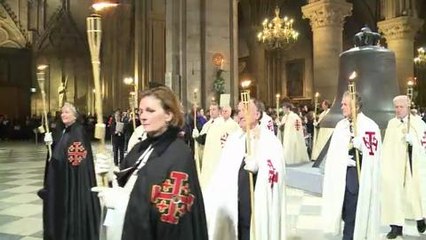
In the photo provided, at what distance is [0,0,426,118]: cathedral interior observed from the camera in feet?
60.2

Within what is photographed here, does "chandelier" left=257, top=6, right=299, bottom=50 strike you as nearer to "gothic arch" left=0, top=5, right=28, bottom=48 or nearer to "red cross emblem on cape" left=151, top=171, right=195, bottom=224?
"gothic arch" left=0, top=5, right=28, bottom=48

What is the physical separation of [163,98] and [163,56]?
23581 millimetres

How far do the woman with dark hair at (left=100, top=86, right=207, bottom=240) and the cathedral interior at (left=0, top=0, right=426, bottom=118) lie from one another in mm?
15013

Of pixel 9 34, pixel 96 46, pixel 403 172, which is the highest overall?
pixel 9 34

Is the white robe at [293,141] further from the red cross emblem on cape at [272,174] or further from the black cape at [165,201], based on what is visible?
Result: the black cape at [165,201]

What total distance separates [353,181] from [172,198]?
10.9ft

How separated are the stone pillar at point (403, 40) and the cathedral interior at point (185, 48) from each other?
0.05m

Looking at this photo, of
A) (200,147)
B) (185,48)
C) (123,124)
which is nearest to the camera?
(200,147)

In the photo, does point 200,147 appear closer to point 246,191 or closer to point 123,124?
point 123,124

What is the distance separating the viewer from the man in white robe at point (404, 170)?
6957 millimetres

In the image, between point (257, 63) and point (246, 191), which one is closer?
point (246, 191)

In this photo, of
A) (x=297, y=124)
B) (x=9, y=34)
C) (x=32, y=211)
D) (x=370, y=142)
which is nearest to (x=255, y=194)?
(x=370, y=142)

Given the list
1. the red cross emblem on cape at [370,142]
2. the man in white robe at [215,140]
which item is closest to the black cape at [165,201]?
the red cross emblem on cape at [370,142]

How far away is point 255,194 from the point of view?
452cm
